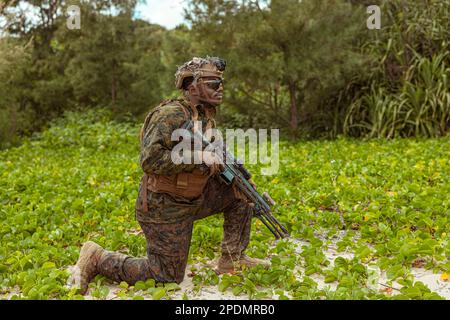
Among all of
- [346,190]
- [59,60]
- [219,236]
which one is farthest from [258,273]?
[59,60]

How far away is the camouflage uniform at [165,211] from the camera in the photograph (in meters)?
2.98

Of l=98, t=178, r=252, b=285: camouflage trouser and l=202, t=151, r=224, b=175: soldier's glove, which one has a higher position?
l=202, t=151, r=224, b=175: soldier's glove

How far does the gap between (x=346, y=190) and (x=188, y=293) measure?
2591 millimetres

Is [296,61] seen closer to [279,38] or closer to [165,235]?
[279,38]

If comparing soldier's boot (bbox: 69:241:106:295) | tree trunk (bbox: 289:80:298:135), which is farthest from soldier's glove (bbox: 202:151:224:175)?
tree trunk (bbox: 289:80:298:135)

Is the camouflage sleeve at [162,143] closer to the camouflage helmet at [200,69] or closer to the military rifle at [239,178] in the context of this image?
the military rifle at [239,178]

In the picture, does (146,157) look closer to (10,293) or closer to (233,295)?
(233,295)

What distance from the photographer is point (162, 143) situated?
9.81 ft

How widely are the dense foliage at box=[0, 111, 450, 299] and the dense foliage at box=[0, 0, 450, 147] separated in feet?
4.45

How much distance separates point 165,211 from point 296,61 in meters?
6.12

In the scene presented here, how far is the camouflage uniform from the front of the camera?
9.77 ft

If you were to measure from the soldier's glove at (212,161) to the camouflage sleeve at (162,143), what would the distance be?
3.2 inches

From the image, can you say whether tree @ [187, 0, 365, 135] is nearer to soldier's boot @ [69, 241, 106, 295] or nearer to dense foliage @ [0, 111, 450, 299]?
dense foliage @ [0, 111, 450, 299]

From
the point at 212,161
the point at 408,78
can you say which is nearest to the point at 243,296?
the point at 212,161
